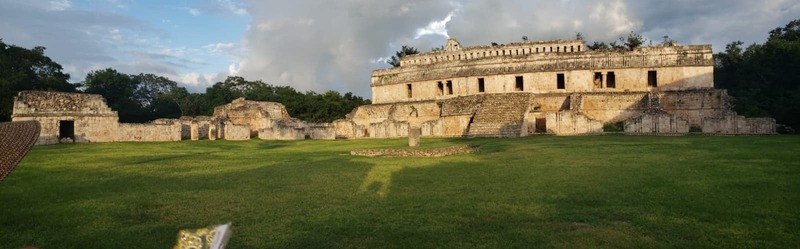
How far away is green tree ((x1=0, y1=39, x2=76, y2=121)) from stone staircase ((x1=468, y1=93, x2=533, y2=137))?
27513 millimetres

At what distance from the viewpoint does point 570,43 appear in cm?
3183

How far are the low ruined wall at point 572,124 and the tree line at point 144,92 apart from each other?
81.6 ft

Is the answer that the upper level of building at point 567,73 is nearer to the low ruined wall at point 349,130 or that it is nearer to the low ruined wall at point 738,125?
the low ruined wall at point 349,130

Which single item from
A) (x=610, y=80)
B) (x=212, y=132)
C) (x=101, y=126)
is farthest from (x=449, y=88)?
(x=101, y=126)

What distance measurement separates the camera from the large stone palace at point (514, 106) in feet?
69.9

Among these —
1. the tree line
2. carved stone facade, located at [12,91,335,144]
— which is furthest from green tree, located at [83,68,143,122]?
carved stone facade, located at [12,91,335,144]

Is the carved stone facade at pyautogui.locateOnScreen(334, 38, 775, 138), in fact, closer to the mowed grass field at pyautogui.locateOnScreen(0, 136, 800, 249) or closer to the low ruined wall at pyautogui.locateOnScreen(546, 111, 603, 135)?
the low ruined wall at pyautogui.locateOnScreen(546, 111, 603, 135)

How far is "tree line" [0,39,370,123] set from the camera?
3497 centimetres

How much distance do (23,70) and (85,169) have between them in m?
33.0

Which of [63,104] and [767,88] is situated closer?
[63,104]

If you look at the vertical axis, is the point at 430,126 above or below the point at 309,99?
below

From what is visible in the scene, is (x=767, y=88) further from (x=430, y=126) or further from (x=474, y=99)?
(x=430, y=126)

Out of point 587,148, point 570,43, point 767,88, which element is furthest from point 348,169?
point 767,88

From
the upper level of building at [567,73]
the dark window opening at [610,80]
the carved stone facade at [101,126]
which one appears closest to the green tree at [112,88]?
the carved stone facade at [101,126]
